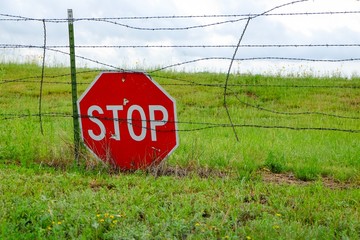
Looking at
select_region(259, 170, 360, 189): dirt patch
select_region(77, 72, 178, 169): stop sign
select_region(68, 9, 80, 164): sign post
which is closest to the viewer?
select_region(259, 170, 360, 189): dirt patch

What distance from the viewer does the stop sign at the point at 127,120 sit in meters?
7.67

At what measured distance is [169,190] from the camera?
648 centimetres

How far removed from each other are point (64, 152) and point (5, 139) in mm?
1776

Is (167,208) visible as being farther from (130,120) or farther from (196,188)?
(130,120)

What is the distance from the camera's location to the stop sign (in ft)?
25.2

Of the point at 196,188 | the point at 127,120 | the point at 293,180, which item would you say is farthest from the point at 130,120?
the point at 293,180

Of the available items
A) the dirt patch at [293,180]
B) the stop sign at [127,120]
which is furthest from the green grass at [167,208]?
the stop sign at [127,120]

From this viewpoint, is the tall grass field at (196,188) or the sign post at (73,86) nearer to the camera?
the tall grass field at (196,188)

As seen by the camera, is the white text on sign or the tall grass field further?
the white text on sign

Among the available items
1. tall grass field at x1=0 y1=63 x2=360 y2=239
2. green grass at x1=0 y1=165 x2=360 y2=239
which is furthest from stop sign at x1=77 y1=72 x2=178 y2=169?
green grass at x1=0 y1=165 x2=360 y2=239

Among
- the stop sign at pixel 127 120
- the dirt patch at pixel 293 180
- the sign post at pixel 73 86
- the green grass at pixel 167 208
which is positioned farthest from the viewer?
the sign post at pixel 73 86

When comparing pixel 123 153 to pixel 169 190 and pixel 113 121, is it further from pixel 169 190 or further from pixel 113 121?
pixel 169 190

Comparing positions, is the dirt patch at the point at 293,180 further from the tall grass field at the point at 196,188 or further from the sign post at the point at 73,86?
the sign post at the point at 73,86

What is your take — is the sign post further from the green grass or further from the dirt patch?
the dirt patch
